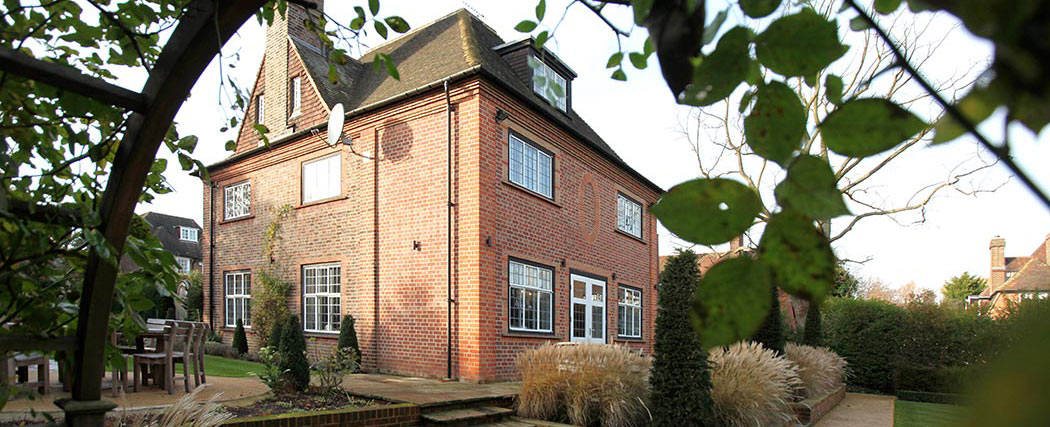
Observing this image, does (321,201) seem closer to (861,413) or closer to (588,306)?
(588,306)

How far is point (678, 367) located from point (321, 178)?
9.42 m

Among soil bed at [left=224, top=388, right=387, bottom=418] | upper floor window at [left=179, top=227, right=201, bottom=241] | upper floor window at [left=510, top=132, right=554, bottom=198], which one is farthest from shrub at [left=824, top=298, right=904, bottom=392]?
upper floor window at [left=179, top=227, right=201, bottom=241]

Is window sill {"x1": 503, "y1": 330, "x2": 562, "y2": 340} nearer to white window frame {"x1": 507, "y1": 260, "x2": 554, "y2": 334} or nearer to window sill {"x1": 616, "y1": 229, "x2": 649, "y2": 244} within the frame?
white window frame {"x1": 507, "y1": 260, "x2": 554, "y2": 334}

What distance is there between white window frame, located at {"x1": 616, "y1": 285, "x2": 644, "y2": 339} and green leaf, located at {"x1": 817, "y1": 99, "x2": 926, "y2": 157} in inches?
610

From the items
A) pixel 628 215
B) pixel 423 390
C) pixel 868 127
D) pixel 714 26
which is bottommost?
pixel 423 390

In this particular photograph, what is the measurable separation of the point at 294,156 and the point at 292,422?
9004 mm

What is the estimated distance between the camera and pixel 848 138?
1.60 ft

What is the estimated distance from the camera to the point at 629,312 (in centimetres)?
1661

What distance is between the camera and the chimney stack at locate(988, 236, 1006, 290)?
67 cm

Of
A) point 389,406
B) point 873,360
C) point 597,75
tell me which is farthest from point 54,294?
point 873,360

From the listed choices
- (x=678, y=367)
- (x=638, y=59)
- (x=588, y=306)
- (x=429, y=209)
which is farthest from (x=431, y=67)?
(x=638, y=59)

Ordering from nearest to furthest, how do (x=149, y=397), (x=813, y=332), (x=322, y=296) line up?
(x=149, y=397), (x=322, y=296), (x=813, y=332)

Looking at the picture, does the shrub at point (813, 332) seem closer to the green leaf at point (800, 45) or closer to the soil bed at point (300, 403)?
the soil bed at point (300, 403)

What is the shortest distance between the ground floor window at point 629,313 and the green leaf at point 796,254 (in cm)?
1561
